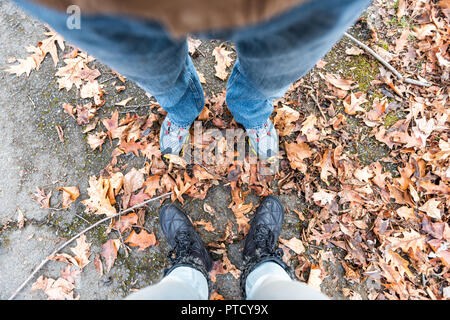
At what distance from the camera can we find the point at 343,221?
7.22 ft

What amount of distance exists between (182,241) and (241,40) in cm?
166

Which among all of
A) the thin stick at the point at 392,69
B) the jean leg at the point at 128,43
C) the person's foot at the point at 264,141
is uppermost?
the jean leg at the point at 128,43

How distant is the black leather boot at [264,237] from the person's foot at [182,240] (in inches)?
13.2

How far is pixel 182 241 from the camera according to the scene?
80.8 inches

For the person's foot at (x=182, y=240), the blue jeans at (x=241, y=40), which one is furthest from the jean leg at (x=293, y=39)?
the person's foot at (x=182, y=240)

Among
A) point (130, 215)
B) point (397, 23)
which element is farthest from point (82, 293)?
point (397, 23)

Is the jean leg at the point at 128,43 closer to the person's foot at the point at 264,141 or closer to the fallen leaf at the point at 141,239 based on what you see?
the person's foot at the point at 264,141

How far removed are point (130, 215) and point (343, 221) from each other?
6.09 ft

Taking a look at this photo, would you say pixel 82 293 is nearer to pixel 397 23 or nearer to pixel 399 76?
pixel 399 76

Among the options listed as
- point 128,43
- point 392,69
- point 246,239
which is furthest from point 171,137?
point 392,69

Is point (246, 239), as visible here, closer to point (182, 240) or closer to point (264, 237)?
point (264, 237)

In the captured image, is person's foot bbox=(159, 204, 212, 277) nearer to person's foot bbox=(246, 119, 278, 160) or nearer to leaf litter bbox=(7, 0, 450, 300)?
leaf litter bbox=(7, 0, 450, 300)

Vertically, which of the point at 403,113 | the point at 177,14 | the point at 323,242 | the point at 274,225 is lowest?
the point at 323,242

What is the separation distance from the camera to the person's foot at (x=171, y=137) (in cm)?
219
